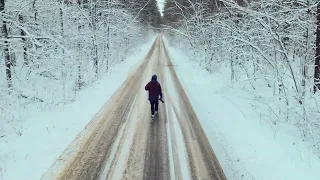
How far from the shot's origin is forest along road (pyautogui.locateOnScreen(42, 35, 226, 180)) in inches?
250

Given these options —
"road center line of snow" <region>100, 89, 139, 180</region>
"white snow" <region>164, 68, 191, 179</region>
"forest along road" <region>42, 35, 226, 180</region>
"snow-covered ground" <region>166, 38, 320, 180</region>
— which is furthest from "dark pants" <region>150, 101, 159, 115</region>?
"snow-covered ground" <region>166, 38, 320, 180</region>

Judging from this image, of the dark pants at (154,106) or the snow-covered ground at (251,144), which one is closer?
the snow-covered ground at (251,144)

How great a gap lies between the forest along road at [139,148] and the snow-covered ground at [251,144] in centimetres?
36

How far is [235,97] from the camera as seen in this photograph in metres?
13.3

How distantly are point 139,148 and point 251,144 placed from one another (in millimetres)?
2945

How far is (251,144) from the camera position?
25.1 feet

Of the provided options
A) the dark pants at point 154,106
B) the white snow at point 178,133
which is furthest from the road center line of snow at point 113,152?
the white snow at point 178,133

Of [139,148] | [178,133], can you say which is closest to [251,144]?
[178,133]

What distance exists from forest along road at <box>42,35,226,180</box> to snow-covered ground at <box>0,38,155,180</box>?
0.29 metres

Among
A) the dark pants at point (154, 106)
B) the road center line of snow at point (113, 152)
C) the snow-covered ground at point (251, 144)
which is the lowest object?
the road center line of snow at point (113, 152)

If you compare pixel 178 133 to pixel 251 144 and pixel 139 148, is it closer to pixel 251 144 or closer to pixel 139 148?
pixel 139 148

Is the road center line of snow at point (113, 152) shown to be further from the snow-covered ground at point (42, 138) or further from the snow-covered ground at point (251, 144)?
the snow-covered ground at point (251, 144)

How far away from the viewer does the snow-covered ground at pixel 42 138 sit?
21.3ft

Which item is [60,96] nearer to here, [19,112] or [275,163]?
[19,112]
